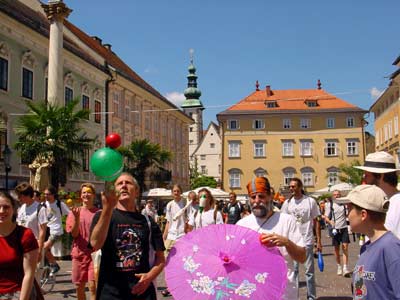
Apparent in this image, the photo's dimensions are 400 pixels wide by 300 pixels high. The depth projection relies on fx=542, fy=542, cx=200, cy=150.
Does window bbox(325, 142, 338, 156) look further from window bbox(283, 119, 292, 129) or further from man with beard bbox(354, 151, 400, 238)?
man with beard bbox(354, 151, 400, 238)

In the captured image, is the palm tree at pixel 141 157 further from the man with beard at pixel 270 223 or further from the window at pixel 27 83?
the man with beard at pixel 270 223

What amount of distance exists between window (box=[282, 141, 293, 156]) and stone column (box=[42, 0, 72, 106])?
150 feet

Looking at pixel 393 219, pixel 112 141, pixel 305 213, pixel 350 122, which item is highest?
pixel 350 122

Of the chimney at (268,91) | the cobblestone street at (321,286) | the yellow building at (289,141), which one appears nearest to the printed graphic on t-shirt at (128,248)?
the cobblestone street at (321,286)

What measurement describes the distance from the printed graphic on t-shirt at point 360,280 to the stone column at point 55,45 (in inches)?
968

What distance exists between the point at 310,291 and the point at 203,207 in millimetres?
3342

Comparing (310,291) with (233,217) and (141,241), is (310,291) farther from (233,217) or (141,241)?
(233,217)

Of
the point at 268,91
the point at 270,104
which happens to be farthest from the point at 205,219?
the point at 268,91

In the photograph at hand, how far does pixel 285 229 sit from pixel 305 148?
66.2 meters

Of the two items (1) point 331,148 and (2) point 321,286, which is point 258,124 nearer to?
(1) point 331,148

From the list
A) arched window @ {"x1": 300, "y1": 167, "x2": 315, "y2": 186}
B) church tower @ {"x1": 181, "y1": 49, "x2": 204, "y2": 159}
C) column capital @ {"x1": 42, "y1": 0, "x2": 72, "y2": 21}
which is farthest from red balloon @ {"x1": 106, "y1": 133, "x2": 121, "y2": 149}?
church tower @ {"x1": 181, "y1": 49, "x2": 204, "y2": 159}

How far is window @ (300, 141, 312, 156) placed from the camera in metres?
69.2

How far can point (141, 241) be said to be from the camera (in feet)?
14.9

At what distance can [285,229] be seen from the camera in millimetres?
4508
